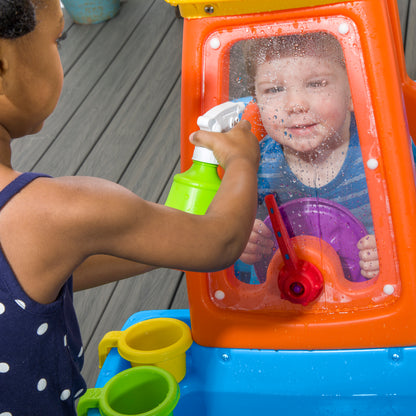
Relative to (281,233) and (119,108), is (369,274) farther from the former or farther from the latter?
(119,108)

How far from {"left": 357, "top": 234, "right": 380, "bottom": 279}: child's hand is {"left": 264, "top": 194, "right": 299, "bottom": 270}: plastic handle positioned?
0.26ft

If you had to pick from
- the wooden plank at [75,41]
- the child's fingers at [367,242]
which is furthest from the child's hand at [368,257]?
the wooden plank at [75,41]

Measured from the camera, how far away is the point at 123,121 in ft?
6.39

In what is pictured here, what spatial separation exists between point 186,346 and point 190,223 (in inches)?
11.9

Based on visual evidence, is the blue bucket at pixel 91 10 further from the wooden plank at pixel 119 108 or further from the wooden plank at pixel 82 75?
the wooden plank at pixel 119 108

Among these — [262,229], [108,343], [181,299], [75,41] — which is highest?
[262,229]

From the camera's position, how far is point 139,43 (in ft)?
7.30

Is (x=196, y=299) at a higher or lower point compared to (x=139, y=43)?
higher

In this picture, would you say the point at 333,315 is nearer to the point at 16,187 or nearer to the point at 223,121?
the point at 223,121

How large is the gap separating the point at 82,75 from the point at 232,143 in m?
1.62

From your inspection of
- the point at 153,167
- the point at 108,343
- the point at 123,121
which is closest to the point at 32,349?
the point at 108,343

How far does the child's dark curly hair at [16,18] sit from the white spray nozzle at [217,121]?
0.21 meters

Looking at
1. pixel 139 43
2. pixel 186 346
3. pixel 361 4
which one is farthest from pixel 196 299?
pixel 139 43

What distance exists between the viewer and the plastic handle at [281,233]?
75 centimetres
